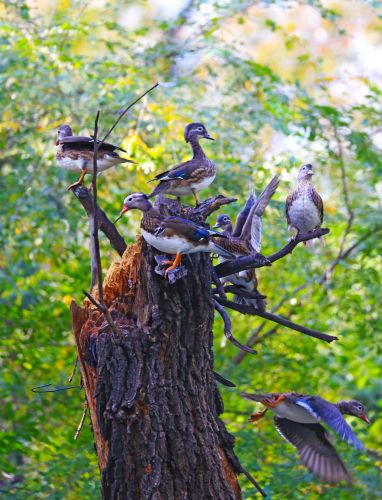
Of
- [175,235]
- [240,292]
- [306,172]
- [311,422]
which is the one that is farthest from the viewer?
[306,172]

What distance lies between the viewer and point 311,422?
5383mm

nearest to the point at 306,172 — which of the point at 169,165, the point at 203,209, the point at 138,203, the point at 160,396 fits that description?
the point at 203,209

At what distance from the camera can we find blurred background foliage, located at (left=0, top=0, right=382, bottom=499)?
9.21 m

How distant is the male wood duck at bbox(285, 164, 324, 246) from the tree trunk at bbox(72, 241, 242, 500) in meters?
1.46

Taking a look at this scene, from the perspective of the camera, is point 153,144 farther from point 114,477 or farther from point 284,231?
point 114,477

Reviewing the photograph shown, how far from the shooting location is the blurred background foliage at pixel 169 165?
9.21m

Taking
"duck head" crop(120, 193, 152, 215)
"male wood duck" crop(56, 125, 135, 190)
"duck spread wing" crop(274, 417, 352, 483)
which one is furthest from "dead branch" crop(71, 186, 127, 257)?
"duck spread wing" crop(274, 417, 352, 483)

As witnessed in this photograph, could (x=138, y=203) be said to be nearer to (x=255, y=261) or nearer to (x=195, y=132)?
(x=255, y=261)

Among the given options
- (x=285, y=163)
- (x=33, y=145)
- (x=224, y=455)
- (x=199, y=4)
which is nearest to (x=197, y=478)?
(x=224, y=455)

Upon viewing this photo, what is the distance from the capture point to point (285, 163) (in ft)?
29.7

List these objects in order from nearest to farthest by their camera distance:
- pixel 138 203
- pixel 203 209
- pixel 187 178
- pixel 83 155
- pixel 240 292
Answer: pixel 138 203 → pixel 203 209 → pixel 240 292 → pixel 187 178 → pixel 83 155

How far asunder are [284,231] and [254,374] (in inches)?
62.8

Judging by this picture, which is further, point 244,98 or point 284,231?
point 244,98

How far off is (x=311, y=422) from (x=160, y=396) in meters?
1.29
